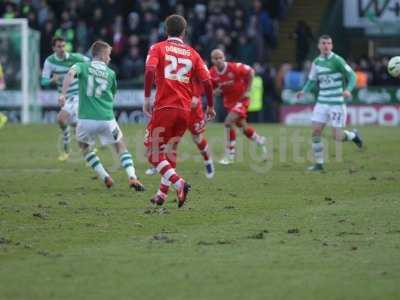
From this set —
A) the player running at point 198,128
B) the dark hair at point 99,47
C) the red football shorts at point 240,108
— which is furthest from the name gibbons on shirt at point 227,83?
the dark hair at point 99,47

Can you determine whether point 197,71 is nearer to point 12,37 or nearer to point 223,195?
point 223,195

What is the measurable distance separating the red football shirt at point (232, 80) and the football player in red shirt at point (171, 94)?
289 inches

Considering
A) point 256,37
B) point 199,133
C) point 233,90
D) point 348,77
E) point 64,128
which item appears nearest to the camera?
point 199,133

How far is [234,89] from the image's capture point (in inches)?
799

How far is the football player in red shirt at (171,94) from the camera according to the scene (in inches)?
488

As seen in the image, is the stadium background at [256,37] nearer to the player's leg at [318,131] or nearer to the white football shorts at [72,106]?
the white football shorts at [72,106]

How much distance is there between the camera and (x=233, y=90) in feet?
66.6

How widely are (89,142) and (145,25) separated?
19654mm

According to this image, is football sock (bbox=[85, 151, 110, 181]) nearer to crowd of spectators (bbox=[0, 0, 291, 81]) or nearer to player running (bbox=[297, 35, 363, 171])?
player running (bbox=[297, 35, 363, 171])

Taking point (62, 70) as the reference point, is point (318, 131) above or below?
below

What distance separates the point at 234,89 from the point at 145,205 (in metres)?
7.54

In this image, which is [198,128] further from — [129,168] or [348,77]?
[348,77]

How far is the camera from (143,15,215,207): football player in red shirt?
1241cm

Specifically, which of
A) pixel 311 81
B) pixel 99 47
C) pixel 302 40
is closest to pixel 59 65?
pixel 311 81
